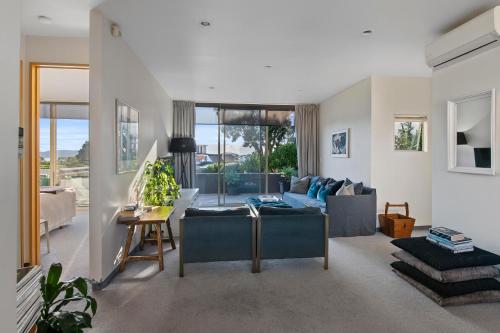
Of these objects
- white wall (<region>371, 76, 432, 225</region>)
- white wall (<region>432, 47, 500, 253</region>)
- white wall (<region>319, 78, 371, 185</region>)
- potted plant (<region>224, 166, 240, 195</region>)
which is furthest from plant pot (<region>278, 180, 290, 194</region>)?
white wall (<region>432, 47, 500, 253</region>)

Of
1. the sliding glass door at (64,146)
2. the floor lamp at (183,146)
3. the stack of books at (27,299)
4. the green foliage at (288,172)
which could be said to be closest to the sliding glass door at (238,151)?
the green foliage at (288,172)

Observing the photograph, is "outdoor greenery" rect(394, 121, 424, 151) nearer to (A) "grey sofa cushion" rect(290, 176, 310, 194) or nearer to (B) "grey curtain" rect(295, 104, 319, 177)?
Result: (A) "grey sofa cushion" rect(290, 176, 310, 194)

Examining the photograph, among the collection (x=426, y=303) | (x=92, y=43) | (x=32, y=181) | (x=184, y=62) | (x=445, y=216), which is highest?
(x=184, y=62)

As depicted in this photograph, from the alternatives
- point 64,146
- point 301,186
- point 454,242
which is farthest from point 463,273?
point 64,146

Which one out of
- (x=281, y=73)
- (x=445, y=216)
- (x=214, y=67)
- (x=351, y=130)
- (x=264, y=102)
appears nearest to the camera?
(x=445, y=216)

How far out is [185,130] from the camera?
727cm

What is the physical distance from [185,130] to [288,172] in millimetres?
2890

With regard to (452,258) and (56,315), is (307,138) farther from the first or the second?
(56,315)

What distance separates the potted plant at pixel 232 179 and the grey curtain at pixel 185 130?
2.83 ft

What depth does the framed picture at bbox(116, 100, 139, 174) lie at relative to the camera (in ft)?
10.7

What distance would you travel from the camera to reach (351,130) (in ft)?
18.8

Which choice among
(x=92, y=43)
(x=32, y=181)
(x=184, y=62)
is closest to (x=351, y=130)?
(x=184, y=62)

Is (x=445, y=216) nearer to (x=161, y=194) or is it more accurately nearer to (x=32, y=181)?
(x=161, y=194)

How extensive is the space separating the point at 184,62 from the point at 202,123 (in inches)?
127
